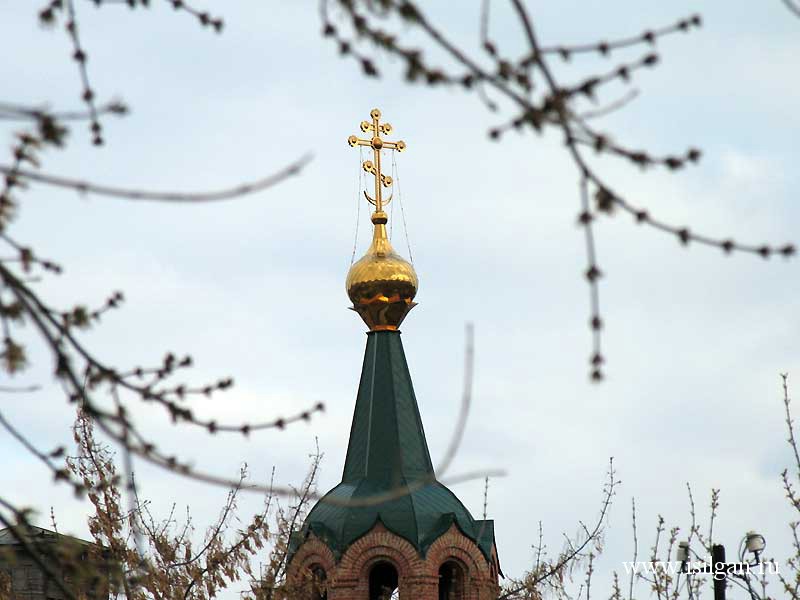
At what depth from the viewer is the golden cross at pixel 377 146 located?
22.5 m

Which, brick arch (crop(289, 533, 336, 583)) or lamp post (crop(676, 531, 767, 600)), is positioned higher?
brick arch (crop(289, 533, 336, 583))

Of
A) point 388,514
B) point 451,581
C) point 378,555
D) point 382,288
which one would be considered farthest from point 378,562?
point 382,288

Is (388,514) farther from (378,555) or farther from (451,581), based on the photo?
(451,581)

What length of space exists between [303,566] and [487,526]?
7.56 feet

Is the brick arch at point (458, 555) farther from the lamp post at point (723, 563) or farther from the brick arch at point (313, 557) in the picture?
the lamp post at point (723, 563)

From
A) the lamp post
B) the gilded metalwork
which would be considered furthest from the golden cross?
the lamp post

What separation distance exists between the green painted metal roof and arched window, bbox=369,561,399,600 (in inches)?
31.5

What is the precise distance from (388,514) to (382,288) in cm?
293

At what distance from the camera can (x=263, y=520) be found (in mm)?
17562

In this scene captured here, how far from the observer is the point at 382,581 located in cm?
2136

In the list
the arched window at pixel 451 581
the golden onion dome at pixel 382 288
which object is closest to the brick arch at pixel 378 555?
the arched window at pixel 451 581

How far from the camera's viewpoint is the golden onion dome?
21656 mm

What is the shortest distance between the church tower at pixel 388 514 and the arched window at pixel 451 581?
0.01m

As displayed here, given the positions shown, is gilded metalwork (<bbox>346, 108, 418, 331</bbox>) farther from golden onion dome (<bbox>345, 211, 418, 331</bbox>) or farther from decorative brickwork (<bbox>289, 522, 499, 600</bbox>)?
decorative brickwork (<bbox>289, 522, 499, 600</bbox>)
